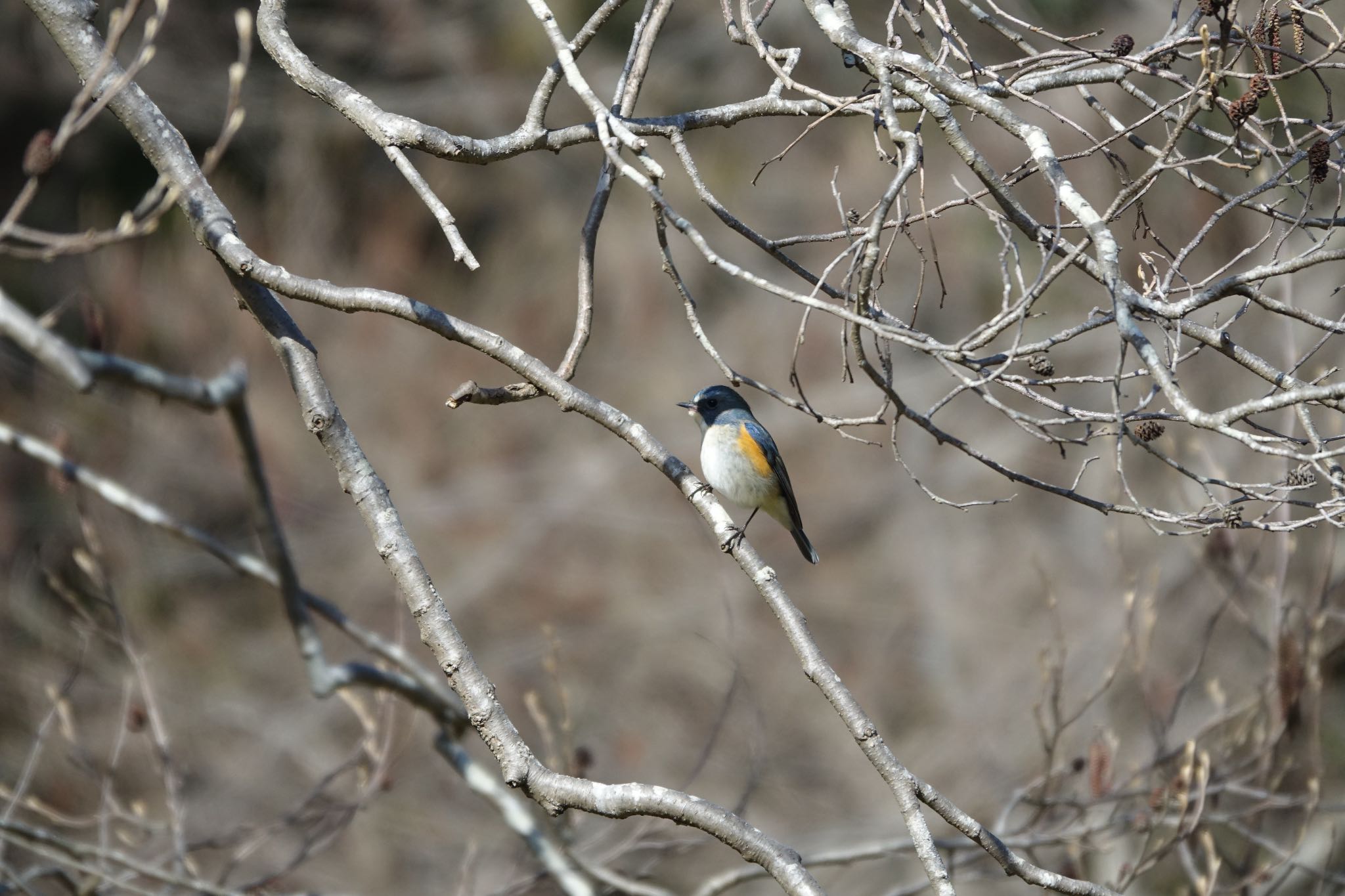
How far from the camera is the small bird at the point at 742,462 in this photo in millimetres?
5012

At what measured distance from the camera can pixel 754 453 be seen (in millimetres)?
5039

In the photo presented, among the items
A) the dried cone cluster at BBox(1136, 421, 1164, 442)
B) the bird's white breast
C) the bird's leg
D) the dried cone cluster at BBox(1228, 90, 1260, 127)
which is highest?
the bird's white breast

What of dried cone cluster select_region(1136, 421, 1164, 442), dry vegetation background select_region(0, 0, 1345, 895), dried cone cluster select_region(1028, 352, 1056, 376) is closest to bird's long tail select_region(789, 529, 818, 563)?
dried cone cluster select_region(1136, 421, 1164, 442)

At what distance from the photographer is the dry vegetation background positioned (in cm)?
1042

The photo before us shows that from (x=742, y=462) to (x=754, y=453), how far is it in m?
0.08

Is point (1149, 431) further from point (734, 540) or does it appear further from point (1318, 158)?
point (734, 540)

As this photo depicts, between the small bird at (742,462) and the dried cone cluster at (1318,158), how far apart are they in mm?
2769

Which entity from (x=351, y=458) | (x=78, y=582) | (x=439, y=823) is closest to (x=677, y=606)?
(x=439, y=823)

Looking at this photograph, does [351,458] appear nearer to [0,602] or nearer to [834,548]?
[0,602]

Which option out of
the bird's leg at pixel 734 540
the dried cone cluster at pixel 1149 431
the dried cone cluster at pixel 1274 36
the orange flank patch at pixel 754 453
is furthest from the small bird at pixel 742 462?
the dried cone cluster at pixel 1274 36

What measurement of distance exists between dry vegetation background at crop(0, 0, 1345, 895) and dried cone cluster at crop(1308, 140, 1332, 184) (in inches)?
243

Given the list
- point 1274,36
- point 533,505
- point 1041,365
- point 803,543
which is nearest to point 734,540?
point 1041,365

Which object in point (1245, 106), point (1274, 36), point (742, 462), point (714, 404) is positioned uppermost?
point (714, 404)

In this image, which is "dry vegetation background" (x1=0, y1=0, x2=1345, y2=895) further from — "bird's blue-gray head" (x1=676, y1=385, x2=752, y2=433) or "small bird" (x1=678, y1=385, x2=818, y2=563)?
"bird's blue-gray head" (x1=676, y1=385, x2=752, y2=433)
